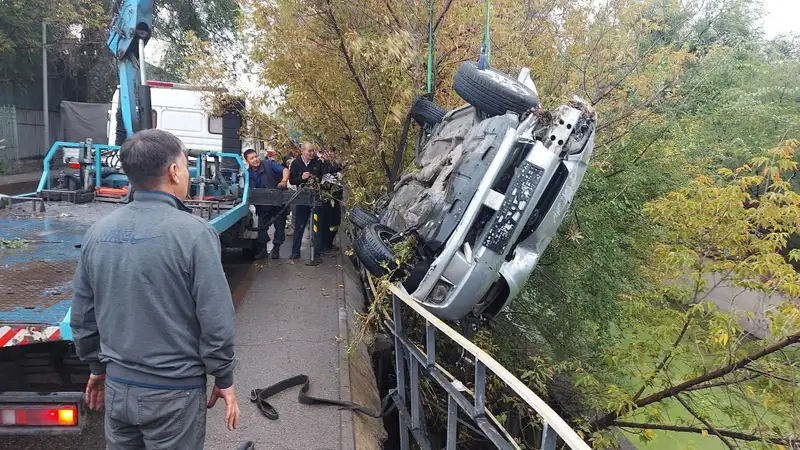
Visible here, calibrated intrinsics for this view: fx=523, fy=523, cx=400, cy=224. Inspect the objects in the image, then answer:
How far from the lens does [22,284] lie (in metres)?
3.35

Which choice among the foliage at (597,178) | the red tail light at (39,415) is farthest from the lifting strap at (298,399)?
the foliage at (597,178)

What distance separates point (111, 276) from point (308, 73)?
166 inches

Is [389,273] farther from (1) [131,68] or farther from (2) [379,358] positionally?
(1) [131,68]

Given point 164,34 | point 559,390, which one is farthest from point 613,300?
point 164,34

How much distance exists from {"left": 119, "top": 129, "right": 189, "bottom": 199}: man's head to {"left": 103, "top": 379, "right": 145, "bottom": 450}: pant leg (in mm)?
766

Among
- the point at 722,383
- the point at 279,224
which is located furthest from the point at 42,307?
the point at 279,224

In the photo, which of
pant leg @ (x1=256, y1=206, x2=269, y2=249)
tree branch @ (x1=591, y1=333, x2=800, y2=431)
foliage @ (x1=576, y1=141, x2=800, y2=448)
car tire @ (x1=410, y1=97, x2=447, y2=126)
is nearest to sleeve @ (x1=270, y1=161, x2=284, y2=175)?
pant leg @ (x1=256, y1=206, x2=269, y2=249)

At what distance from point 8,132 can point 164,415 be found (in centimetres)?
2371

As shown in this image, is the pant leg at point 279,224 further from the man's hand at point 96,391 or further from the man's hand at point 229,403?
the man's hand at point 229,403

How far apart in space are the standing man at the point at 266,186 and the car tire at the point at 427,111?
3.04 m

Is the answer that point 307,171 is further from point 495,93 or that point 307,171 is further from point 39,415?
point 39,415

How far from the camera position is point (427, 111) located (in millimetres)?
5273

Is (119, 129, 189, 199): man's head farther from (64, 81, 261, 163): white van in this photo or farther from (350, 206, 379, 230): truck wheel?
(64, 81, 261, 163): white van

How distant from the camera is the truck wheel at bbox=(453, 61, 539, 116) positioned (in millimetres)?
4141
